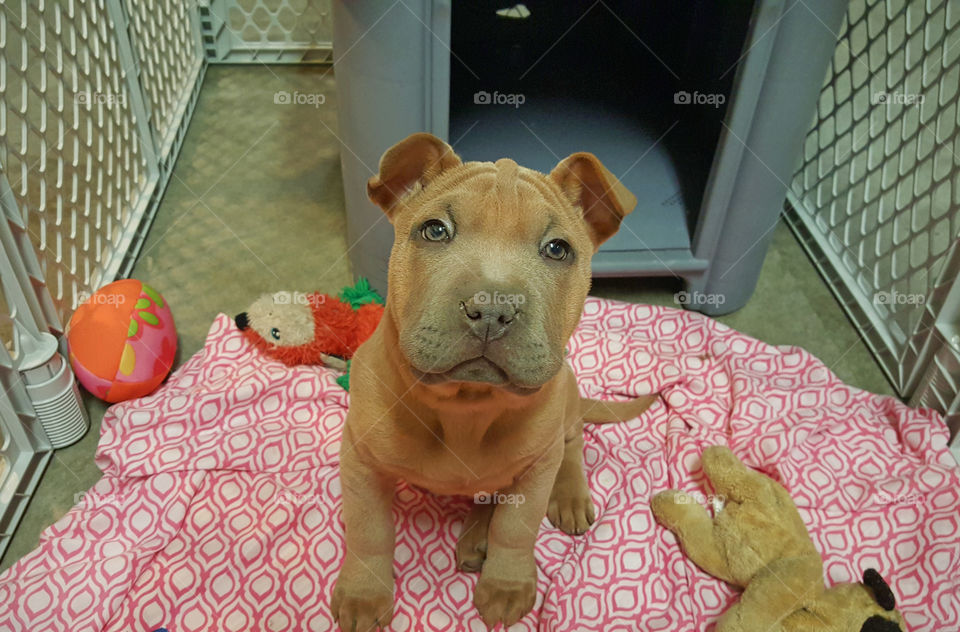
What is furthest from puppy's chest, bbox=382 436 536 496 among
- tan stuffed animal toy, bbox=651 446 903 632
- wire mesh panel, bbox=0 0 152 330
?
wire mesh panel, bbox=0 0 152 330

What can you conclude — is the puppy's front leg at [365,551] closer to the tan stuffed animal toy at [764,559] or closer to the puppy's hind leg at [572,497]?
the puppy's hind leg at [572,497]

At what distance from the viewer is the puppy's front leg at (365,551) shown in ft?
5.75

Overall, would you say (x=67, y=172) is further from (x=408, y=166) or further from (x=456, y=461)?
(x=456, y=461)

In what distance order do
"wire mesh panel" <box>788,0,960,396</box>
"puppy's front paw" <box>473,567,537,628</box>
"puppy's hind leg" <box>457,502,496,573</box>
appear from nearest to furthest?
"puppy's front paw" <box>473,567,537,628</box> → "puppy's hind leg" <box>457,502,496,573</box> → "wire mesh panel" <box>788,0,960,396</box>

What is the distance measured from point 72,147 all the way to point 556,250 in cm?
226

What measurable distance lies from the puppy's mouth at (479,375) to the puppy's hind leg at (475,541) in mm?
708

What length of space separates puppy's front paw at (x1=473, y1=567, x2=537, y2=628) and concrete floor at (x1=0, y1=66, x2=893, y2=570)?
3.78 ft

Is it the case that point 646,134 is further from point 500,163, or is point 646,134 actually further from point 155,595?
point 155,595

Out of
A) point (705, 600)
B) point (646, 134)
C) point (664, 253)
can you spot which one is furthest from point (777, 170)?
point (705, 600)

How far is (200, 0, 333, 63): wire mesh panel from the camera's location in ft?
13.1

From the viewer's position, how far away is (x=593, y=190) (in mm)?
1595

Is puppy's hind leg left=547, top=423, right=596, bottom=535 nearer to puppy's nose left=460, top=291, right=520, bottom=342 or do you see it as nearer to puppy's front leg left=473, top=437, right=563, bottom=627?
puppy's front leg left=473, top=437, right=563, bottom=627

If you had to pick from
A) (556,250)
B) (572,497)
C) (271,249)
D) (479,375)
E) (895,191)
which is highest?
(556,250)

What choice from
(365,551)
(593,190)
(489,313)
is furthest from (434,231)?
(365,551)
